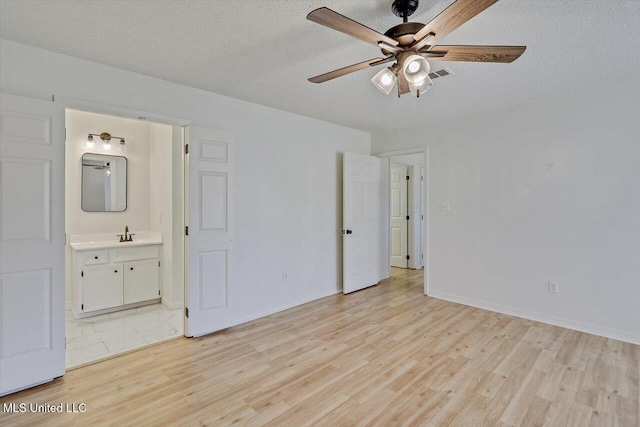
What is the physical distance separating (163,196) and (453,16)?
154 inches

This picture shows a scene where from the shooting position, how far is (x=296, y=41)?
2225mm

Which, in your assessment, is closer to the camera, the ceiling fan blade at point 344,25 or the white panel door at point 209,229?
the ceiling fan blade at point 344,25

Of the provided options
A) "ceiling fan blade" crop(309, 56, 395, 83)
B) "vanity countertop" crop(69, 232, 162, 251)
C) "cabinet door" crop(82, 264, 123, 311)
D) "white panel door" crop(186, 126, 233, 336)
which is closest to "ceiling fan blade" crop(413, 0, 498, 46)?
"ceiling fan blade" crop(309, 56, 395, 83)

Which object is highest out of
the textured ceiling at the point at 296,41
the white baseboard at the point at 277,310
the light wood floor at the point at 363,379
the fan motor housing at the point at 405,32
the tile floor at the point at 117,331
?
the textured ceiling at the point at 296,41

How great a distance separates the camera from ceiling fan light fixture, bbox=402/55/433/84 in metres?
1.75

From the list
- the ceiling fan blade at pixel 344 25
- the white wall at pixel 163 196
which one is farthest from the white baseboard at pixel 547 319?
the white wall at pixel 163 196

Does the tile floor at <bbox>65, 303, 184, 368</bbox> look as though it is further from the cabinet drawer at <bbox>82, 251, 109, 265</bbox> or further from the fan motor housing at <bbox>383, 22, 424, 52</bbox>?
the fan motor housing at <bbox>383, 22, 424, 52</bbox>

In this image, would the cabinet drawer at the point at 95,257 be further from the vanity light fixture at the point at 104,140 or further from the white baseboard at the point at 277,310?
the white baseboard at the point at 277,310

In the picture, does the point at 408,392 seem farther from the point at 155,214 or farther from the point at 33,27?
the point at 155,214

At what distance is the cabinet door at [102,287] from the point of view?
3598mm

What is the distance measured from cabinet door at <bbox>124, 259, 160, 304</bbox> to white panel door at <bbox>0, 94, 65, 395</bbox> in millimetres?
1541

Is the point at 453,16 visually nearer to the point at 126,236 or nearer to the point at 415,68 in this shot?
the point at 415,68

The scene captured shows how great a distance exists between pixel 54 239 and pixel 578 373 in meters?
4.17

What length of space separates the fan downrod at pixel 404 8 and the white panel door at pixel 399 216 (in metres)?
4.55
